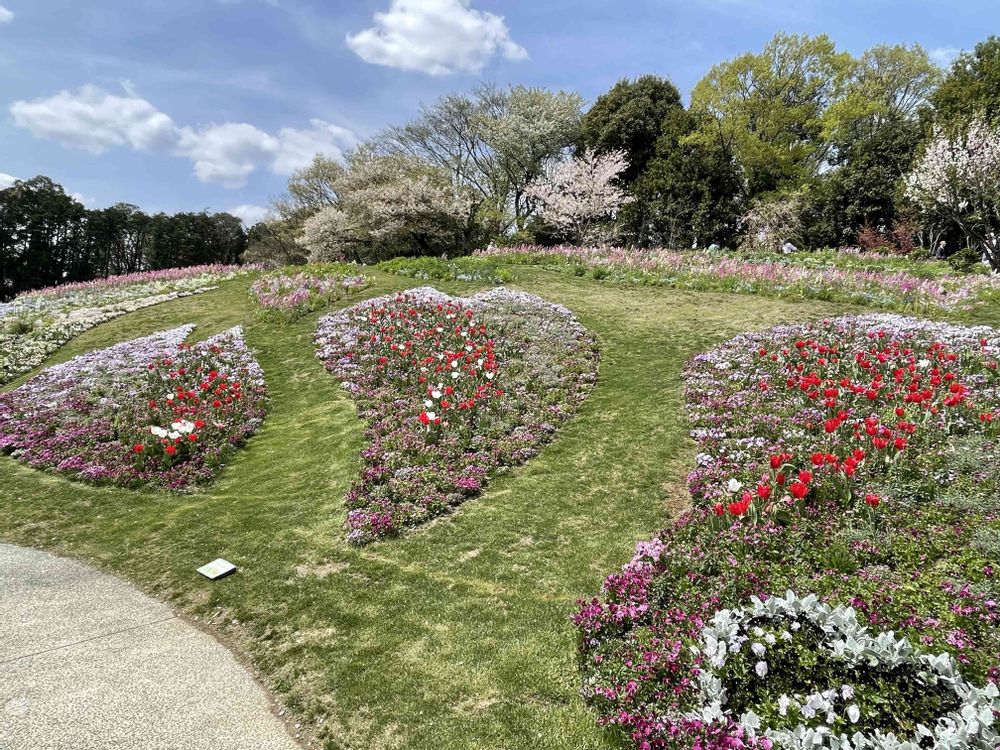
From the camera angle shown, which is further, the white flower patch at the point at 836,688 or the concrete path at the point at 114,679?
the concrete path at the point at 114,679

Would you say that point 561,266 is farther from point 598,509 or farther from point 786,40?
point 786,40

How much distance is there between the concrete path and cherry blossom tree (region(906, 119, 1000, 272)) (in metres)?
26.9

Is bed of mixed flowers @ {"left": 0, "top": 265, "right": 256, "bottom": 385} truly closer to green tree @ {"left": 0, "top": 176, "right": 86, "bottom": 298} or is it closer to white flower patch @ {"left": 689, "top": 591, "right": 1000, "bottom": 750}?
white flower patch @ {"left": 689, "top": 591, "right": 1000, "bottom": 750}

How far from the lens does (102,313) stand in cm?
2005

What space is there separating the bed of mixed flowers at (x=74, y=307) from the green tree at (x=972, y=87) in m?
36.6

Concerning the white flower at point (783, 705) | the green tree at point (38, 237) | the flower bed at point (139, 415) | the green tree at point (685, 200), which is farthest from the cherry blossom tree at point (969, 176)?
the green tree at point (38, 237)

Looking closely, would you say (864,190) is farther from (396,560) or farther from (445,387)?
(396,560)

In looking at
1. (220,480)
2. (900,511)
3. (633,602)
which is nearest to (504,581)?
(633,602)

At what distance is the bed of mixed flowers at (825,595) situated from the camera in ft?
10.9

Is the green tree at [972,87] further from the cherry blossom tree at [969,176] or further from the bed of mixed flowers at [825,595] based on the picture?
the bed of mixed flowers at [825,595]

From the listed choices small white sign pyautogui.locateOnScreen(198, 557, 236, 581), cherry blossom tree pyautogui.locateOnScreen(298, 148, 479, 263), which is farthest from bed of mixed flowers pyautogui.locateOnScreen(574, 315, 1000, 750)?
cherry blossom tree pyautogui.locateOnScreen(298, 148, 479, 263)

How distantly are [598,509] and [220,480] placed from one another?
6.22 meters

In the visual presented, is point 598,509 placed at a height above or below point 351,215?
below

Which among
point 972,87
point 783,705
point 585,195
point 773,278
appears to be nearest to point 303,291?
point 773,278
